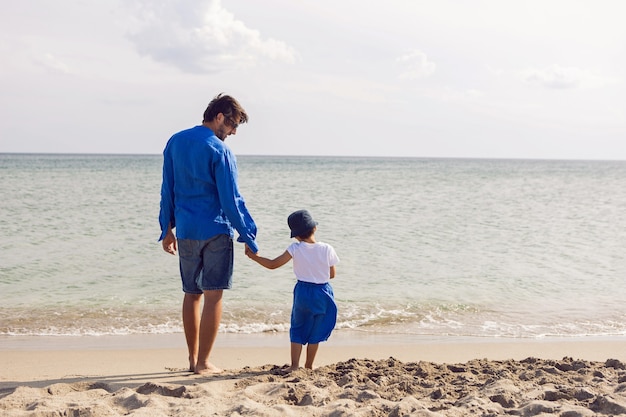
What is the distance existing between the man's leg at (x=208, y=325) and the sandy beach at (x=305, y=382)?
4.3 inches

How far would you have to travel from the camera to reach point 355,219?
15.0 meters

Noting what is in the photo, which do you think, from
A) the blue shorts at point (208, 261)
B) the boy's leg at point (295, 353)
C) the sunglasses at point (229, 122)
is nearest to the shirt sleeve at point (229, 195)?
the blue shorts at point (208, 261)

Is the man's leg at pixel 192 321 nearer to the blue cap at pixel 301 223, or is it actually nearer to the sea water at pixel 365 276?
the blue cap at pixel 301 223

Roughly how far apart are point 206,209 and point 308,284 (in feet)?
2.81

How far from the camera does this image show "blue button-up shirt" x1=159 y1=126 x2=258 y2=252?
13.1 feet

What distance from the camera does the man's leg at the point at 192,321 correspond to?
423cm

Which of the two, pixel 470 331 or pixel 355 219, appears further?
pixel 355 219

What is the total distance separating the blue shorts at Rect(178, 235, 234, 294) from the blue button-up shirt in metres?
0.05

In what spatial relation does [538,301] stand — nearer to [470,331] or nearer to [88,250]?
[470,331]

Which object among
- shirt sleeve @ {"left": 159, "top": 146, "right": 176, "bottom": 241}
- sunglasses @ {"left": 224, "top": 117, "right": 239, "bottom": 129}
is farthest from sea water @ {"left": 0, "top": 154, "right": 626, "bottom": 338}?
sunglasses @ {"left": 224, "top": 117, "right": 239, "bottom": 129}

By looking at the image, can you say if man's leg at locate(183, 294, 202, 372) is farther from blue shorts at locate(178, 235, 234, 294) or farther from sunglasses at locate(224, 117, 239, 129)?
sunglasses at locate(224, 117, 239, 129)

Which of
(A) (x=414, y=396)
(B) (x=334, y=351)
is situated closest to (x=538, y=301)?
(B) (x=334, y=351)

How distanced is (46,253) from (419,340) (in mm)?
6395

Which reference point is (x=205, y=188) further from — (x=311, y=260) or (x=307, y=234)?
(x=311, y=260)
